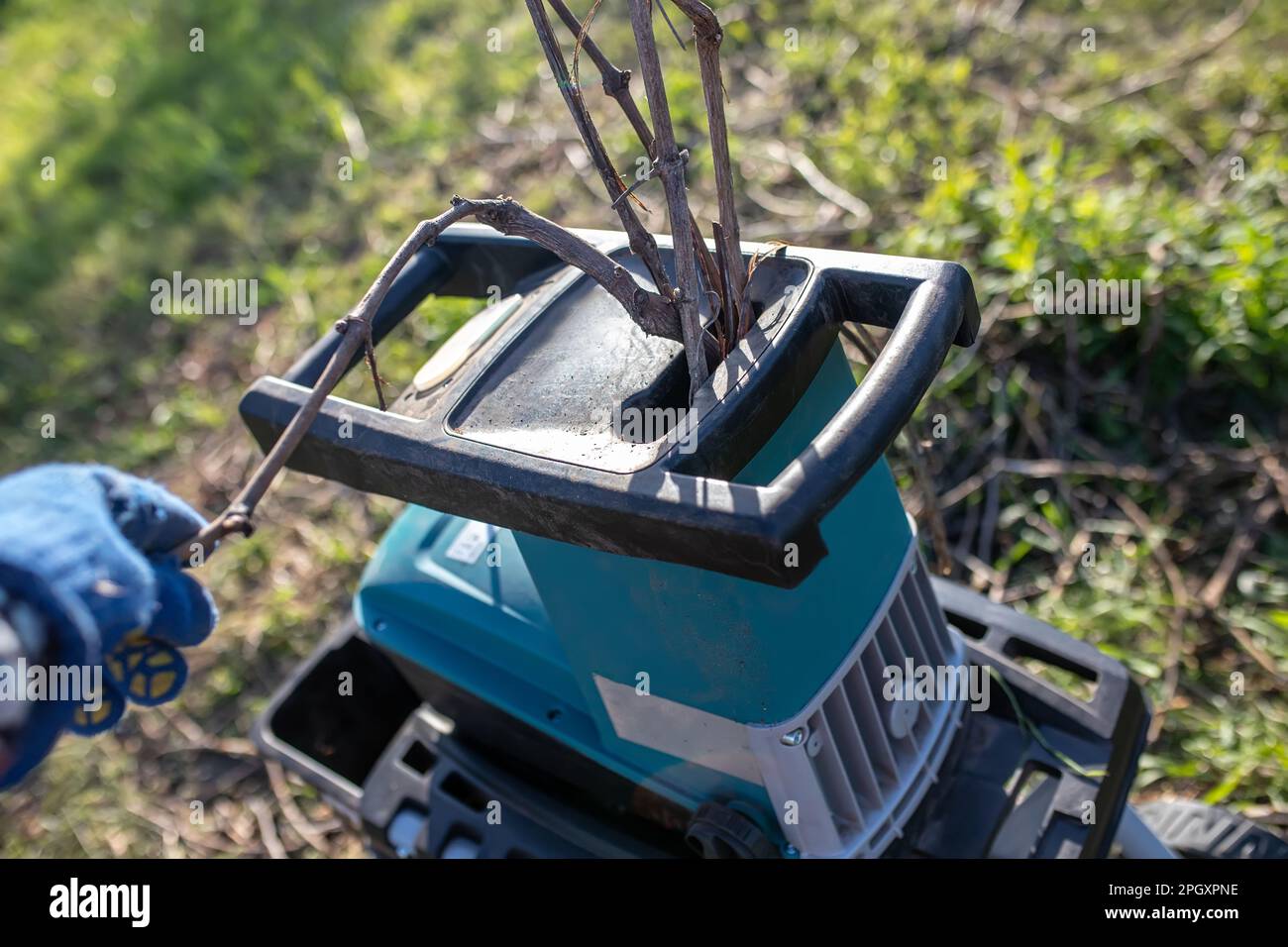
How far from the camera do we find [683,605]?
1209 mm

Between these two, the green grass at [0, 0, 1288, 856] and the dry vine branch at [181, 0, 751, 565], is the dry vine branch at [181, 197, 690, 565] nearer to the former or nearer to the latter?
the dry vine branch at [181, 0, 751, 565]

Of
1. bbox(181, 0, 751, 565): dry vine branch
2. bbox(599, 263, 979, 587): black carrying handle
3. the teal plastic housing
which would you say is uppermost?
bbox(181, 0, 751, 565): dry vine branch

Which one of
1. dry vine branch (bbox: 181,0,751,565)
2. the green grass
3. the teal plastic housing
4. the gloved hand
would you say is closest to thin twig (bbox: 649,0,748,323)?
dry vine branch (bbox: 181,0,751,565)

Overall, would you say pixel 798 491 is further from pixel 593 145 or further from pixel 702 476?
pixel 593 145

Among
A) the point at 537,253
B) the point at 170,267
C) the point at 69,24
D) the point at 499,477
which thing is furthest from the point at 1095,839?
the point at 69,24

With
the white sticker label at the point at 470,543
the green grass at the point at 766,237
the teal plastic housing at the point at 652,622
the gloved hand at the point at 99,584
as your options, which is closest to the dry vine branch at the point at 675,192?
the teal plastic housing at the point at 652,622

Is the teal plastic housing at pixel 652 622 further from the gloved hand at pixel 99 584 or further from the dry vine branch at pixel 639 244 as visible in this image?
the gloved hand at pixel 99 584

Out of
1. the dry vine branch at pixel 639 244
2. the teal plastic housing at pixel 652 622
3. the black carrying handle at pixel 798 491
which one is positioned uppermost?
the dry vine branch at pixel 639 244

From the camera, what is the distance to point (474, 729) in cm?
168

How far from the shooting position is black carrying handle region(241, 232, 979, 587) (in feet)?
3.31

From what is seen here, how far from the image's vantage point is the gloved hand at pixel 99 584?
0.98 meters

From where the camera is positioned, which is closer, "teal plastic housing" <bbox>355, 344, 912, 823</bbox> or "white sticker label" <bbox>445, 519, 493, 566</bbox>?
"teal plastic housing" <bbox>355, 344, 912, 823</bbox>

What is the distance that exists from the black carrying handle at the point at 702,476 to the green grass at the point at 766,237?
0.90 meters

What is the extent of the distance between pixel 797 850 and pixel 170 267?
3.48 m
